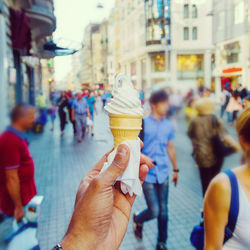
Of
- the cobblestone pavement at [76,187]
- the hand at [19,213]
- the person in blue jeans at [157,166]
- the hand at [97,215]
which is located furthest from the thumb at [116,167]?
the hand at [19,213]

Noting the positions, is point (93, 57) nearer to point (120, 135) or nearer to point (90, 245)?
point (120, 135)

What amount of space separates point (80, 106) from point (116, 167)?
22.6 feet

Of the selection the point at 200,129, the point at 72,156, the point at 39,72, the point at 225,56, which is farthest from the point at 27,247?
the point at 72,156

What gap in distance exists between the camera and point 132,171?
117 centimetres

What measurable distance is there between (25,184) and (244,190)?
6.52 feet

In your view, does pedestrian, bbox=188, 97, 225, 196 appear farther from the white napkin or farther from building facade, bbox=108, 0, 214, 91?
the white napkin

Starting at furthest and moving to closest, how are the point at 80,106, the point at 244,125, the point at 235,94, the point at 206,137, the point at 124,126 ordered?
the point at 235,94
the point at 80,106
the point at 206,137
the point at 244,125
the point at 124,126

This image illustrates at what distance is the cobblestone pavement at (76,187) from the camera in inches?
123

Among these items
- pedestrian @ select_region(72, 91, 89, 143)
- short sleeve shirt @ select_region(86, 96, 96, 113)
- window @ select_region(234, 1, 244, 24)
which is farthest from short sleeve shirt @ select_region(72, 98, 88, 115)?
window @ select_region(234, 1, 244, 24)

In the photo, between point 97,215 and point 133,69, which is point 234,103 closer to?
point 133,69

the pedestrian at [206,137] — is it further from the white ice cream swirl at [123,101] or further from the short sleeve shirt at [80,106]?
the short sleeve shirt at [80,106]

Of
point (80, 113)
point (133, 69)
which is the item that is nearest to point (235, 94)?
point (80, 113)

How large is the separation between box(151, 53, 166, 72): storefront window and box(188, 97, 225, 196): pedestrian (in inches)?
45.6

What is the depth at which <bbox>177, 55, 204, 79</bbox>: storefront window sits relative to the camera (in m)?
2.04
